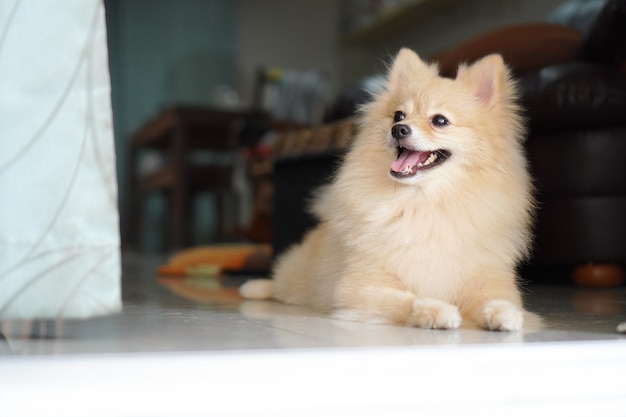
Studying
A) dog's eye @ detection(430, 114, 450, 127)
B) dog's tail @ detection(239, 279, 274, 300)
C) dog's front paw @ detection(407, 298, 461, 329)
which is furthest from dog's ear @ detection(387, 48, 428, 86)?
dog's tail @ detection(239, 279, 274, 300)

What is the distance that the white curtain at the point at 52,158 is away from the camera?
963 mm

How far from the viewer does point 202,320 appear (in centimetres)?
138

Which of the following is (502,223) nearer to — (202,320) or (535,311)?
(535,311)

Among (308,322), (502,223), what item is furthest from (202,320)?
(502,223)

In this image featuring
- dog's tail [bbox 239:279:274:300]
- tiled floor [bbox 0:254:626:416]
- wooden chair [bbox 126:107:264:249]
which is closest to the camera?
tiled floor [bbox 0:254:626:416]

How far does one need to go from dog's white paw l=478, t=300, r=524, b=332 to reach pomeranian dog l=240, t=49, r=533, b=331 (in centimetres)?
3

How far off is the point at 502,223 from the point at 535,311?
0.90ft

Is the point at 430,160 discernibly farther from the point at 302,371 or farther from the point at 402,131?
the point at 302,371

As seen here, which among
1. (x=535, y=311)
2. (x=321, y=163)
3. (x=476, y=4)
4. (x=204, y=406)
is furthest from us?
(x=476, y=4)

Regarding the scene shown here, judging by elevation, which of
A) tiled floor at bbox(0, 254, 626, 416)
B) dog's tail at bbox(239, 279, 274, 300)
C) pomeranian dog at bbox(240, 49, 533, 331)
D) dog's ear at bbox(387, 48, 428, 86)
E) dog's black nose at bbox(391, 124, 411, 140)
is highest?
dog's ear at bbox(387, 48, 428, 86)

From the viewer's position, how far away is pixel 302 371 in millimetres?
937

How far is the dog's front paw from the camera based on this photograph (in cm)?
126

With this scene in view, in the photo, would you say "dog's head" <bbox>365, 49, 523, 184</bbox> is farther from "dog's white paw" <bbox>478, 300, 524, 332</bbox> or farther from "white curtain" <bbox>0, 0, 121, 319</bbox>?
"white curtain" <bbox>0, 0, 121, 319</bbox>

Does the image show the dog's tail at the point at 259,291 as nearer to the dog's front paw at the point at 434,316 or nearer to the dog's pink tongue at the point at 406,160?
the dog's pink tongue at the point at 406,160
